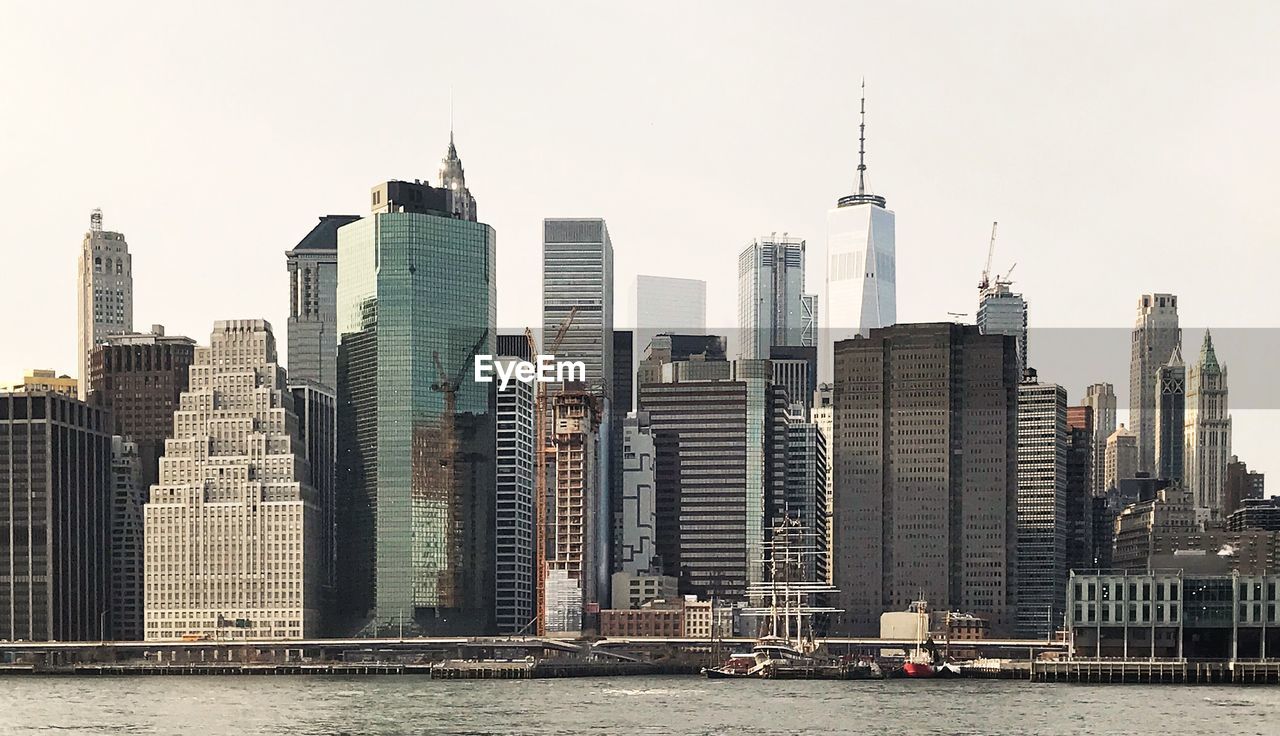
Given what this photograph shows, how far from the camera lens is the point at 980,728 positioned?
177 metres

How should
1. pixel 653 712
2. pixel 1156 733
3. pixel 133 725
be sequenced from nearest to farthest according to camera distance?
pixel 1156 733
pixel 133 725
pixel 653 712

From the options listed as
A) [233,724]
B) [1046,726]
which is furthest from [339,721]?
[1046,726]

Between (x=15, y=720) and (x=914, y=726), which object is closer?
(x=914, y=726)

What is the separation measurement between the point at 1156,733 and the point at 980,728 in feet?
45.2

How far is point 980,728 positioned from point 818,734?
14.1 metres

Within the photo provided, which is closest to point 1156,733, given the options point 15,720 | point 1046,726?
point 1046,726

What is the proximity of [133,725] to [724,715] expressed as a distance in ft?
159

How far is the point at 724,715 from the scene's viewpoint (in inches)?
7569

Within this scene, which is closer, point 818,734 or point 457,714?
point 818,734

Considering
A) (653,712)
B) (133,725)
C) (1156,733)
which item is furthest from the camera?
(653,712)

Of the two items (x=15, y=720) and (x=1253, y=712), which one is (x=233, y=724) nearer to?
(x=15, y=720)

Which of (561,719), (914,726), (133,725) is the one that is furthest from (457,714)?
(914,726)

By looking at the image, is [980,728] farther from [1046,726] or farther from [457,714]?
[457,714]

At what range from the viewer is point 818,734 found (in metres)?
171
